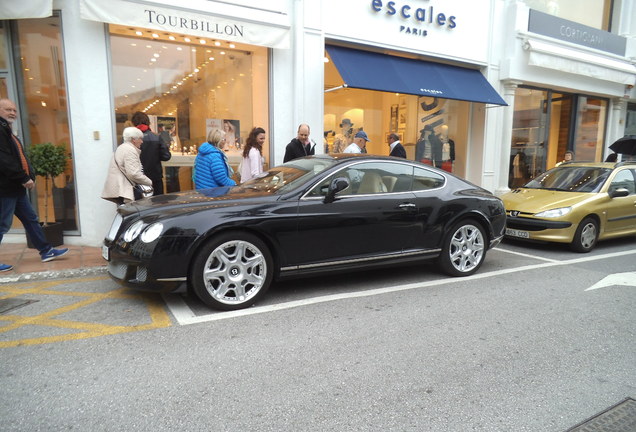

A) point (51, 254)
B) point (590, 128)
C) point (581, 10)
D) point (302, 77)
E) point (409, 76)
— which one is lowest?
point (51, 254)

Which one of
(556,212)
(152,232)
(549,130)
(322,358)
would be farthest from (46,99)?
(549,130)

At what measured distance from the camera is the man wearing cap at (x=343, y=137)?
11148 millimetres

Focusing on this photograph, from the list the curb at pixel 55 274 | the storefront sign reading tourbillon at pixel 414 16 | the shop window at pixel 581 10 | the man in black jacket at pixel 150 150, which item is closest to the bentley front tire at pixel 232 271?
the curb at pixel 55 274

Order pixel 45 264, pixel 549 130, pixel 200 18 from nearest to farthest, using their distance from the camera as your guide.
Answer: pixel 45 264, pixel 200 18, pixel 549 130

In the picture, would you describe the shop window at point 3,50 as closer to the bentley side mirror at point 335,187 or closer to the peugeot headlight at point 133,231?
the peugeot headlight at point 133,231

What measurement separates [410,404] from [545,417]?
770 millimetres

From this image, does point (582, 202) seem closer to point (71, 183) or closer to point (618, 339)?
point (618, 339)

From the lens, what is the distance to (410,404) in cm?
256

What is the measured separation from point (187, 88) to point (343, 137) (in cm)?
446

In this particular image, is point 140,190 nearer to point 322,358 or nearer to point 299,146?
point 299,146

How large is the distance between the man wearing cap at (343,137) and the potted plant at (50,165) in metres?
6.36

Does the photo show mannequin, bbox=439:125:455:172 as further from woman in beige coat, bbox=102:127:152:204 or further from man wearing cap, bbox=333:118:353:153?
woman in beige coat, bbox=102:127:152:204

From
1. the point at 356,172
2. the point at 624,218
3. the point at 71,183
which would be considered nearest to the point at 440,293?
A: the point at 356,172

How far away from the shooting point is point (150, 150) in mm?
6340
